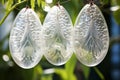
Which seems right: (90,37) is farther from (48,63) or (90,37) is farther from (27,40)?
(48,63)

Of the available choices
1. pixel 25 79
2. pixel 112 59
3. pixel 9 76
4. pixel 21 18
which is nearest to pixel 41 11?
pixel 21 18

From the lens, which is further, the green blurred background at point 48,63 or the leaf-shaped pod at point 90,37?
the green blurred background at point 48,63

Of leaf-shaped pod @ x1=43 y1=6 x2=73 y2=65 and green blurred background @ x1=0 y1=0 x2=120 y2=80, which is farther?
green blurred background @ x1=0 y1=0 x2=120 y2=80

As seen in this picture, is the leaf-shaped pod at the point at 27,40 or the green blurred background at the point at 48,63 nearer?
the leaf-shaped pod at the point at 27,40

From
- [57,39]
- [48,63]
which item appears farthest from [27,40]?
[48,63]
